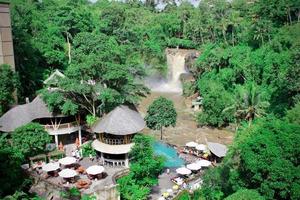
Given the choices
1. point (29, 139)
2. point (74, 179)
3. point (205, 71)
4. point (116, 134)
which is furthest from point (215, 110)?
point (29, 139)

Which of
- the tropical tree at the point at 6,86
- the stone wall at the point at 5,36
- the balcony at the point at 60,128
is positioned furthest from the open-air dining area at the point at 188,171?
the stone wall at the point at 5,36

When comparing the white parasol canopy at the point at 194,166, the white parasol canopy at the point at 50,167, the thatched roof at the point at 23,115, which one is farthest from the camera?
the thatched roof at the point at 23,115

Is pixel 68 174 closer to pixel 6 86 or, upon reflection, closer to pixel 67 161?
pixel 67 161

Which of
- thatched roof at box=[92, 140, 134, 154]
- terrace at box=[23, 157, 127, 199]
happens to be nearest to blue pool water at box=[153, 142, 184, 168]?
thatched roof at box=[92, 140, 134, 154]

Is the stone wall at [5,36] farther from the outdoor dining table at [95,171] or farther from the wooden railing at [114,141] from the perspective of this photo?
the outdoor dining table at [95,171]

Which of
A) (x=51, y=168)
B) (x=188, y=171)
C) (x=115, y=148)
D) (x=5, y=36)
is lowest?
(x=188, y=171)

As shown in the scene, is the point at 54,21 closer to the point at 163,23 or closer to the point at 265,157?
the point at 163,23
